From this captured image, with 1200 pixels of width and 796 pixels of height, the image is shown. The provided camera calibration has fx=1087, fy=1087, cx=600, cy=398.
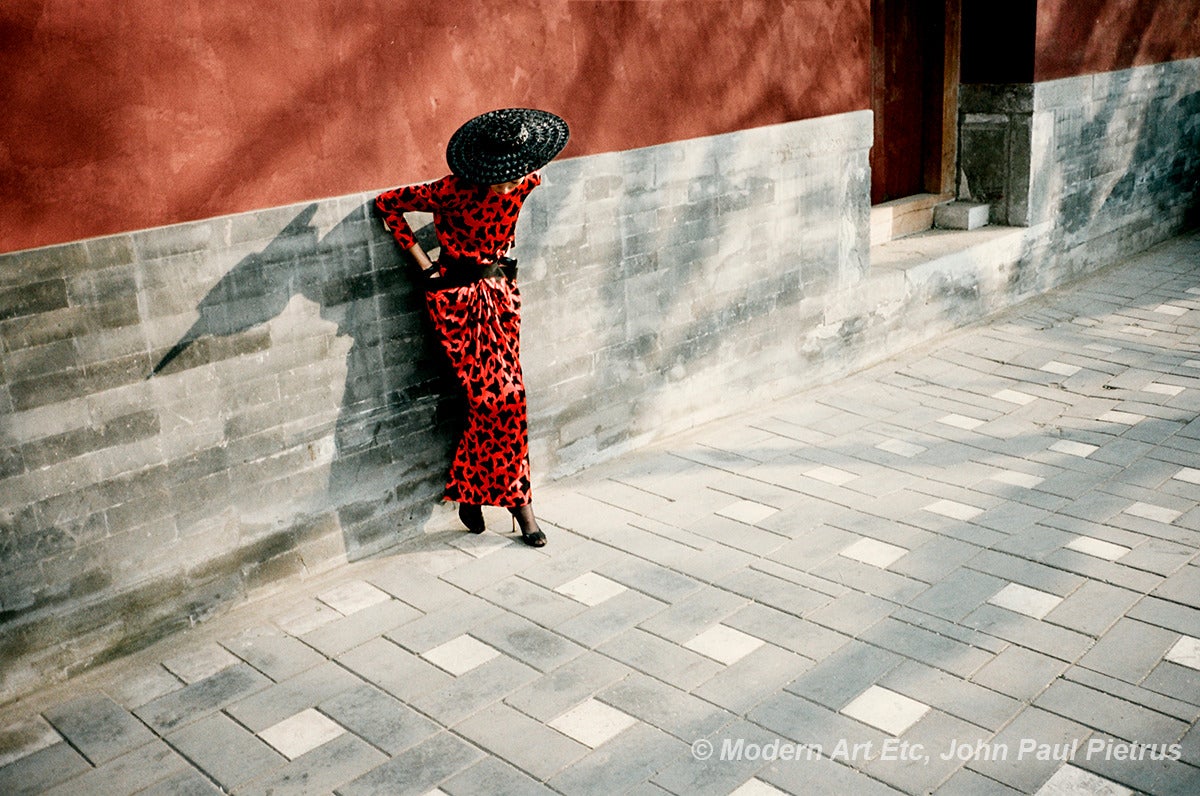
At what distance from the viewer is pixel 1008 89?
8.77 metres

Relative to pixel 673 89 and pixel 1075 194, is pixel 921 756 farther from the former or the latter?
pixel 1075 194

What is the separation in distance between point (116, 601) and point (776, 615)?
2.66 metres

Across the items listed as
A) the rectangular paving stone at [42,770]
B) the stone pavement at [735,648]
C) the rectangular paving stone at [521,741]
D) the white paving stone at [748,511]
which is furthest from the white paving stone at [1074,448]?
the rectangular paving stone at [42,770]

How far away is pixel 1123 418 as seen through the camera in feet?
21.2

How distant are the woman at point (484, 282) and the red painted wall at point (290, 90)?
13.7 inches

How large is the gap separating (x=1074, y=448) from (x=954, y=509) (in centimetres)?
116

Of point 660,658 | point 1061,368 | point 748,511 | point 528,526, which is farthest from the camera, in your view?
point 1061,368

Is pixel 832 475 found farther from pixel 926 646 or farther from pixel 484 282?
pixel 484 282

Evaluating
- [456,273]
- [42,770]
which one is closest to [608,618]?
[456,273]

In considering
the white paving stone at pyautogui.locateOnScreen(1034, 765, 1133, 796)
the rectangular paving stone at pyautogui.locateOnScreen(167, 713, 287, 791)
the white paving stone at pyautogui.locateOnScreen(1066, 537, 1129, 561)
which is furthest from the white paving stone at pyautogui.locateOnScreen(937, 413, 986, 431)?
the rectangular paving stone at pyautogui.locateOnScreen(167, 713, 287, 791)

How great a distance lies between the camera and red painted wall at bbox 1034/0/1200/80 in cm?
874

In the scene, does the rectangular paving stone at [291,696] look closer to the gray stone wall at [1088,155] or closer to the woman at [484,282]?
the woman at [484,282]

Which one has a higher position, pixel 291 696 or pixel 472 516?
pixel 472 516

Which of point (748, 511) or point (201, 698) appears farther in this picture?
point (748, 511)
